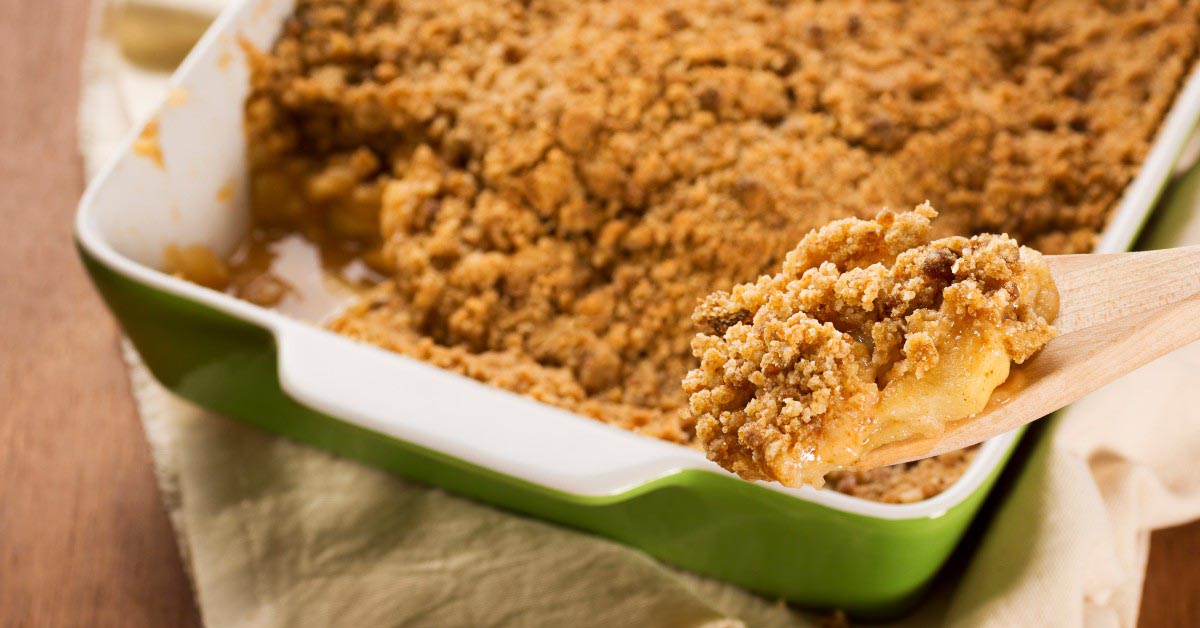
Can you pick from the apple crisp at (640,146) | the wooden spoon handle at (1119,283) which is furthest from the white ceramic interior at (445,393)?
the wooden spoon handle at (1119,283)

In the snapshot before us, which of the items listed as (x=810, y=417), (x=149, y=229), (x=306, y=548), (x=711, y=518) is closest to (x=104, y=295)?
(x=149, y=229)

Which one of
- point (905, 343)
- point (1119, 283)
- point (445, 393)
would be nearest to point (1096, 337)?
point (1119, 283)

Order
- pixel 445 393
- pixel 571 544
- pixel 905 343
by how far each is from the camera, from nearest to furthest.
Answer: pixel 905 343, pixel 445 393, pixel 571 544

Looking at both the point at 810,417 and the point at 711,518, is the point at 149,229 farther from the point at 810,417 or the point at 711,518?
the point at 810,417

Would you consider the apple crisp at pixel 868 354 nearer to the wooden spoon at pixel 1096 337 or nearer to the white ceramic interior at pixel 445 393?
the wooden spoon at pixel 1096 337

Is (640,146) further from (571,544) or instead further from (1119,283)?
(1119,283)

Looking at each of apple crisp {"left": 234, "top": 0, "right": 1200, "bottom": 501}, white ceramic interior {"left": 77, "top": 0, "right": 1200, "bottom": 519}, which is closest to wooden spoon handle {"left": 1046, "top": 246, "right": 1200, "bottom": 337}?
white ceramic interior {"left": 77, "top": 0, "right": 1200, "bottom": 519}
